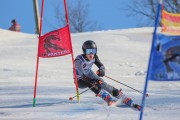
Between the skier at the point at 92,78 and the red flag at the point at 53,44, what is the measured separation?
575 mm

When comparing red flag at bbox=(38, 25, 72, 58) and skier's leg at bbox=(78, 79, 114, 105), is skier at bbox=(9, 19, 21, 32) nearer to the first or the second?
skier's leg at bbox=(78, 79, 114, 105)

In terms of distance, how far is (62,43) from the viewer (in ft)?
21.8

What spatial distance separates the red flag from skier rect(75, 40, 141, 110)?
1.89 ft

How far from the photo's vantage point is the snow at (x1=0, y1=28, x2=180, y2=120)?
→ 5617 millimetres

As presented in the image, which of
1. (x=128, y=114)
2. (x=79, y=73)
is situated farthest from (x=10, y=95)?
(x=128, y=114)


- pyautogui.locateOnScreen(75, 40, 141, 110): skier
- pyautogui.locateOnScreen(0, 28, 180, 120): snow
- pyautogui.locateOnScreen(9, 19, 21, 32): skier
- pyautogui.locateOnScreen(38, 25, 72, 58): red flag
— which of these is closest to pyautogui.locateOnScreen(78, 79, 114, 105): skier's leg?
pyautogui.locateOnScreen(75, 40, 141, 110): skier

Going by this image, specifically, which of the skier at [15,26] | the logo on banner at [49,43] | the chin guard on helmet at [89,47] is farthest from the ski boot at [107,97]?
the skier at [15,26]

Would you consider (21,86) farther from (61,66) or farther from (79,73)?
(61,66)

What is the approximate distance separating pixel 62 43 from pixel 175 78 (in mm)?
2647

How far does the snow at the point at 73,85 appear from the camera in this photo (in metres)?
5.62

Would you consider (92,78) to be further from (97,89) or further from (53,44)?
(53,44)

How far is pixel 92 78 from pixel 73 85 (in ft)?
9.02

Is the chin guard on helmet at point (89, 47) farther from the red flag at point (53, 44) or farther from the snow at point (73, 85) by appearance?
the snow at point (73, 85)

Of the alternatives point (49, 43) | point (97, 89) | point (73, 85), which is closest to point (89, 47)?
point (97, 89)
